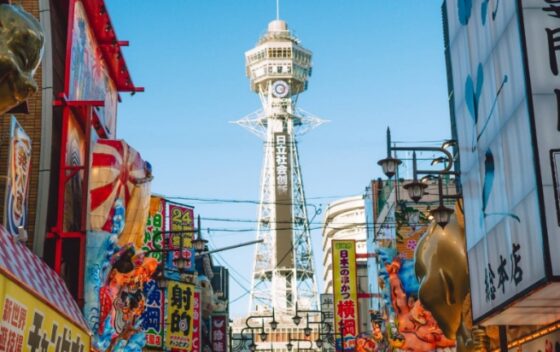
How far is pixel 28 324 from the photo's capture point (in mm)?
14852

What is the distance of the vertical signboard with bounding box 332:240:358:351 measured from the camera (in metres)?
54.3

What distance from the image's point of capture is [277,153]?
5886 inches

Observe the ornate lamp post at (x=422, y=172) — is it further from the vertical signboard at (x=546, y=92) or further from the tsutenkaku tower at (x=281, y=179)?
the tsutenkaku tower at (x=281, y=179)

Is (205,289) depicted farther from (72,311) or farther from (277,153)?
(277,153)

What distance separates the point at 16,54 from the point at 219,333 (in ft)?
162

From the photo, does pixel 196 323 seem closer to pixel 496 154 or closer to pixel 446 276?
pixel 446 276

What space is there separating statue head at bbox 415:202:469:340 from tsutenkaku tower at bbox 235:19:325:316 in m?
115

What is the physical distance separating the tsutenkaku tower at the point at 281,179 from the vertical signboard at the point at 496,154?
117822 millimetres

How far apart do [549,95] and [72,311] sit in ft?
35.8

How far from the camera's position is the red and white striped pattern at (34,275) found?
1530 cm

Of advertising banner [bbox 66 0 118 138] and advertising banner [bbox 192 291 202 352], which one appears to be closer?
advertising banner [bbox 66 0 118 138]

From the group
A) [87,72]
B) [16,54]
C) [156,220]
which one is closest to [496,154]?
[16,54]

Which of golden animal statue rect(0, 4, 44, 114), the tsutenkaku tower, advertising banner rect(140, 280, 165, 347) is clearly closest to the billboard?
golden animal statue rect(0, 4, 44, 114)

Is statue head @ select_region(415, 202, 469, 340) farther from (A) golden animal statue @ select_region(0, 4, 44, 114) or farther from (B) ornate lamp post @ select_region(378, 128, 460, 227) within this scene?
(A) golden animal statue @ select_region(0, 4, 44, 114)
